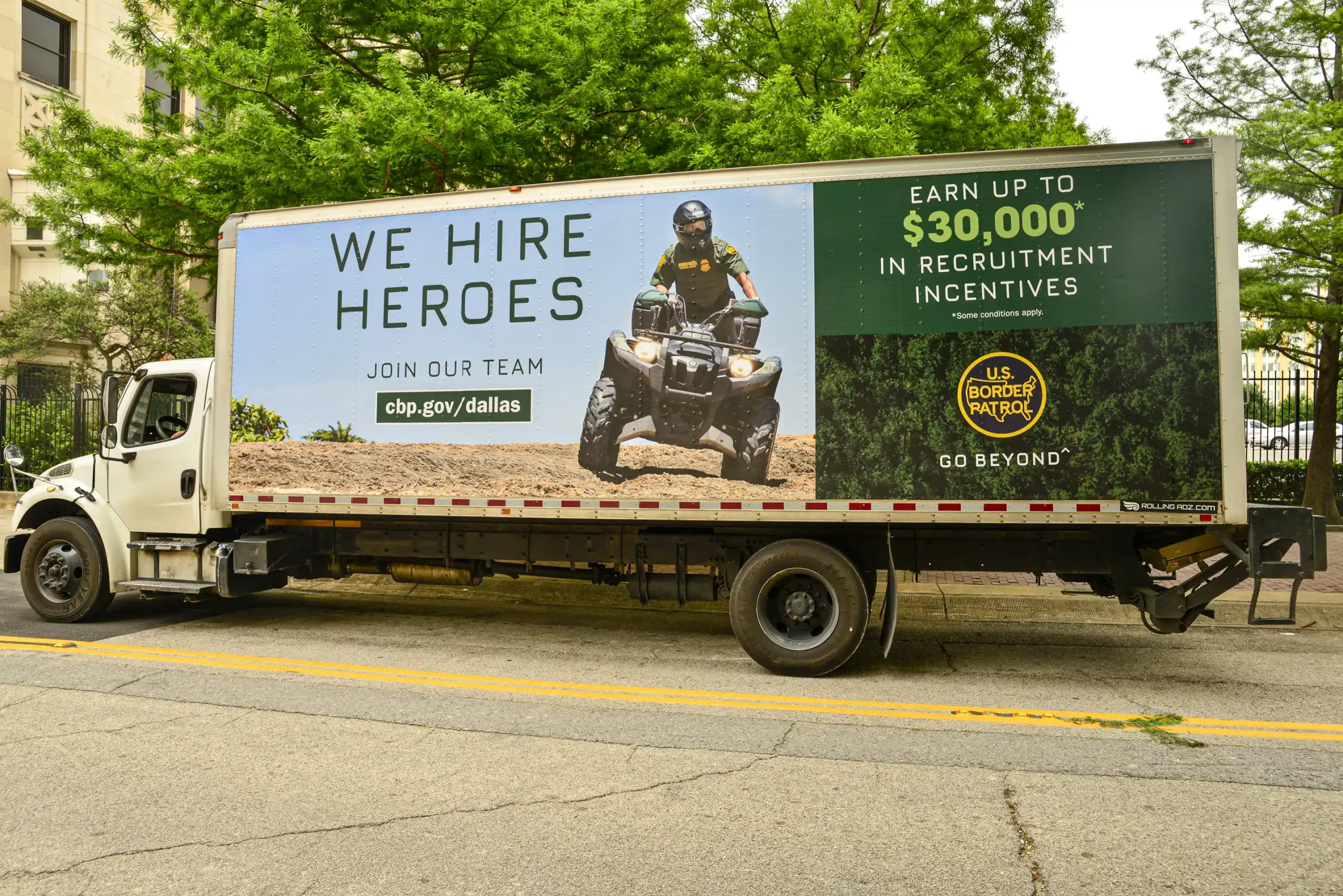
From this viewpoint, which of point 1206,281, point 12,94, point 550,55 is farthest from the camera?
point 12,94

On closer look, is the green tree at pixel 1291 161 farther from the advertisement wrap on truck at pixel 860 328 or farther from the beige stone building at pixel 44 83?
the beige stone building at pixel 44 83

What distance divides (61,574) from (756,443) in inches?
256

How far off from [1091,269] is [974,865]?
4.20m

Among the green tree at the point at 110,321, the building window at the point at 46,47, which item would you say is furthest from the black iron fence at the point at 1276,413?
the building window at the point at 46,47

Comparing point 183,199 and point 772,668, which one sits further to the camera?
point 183,199

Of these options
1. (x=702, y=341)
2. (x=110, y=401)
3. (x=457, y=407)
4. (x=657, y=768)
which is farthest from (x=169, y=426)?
(x=657, y=768)

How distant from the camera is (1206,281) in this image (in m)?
6.01

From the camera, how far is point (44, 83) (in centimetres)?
3256

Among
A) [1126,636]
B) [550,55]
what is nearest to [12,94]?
[550,55]

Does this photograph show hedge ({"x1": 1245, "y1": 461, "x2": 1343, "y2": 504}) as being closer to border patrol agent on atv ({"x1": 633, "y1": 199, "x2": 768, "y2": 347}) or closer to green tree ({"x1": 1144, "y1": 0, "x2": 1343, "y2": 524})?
green tree ({"x1": 1144, "y1": 0, "x2": 1343, "y2": 524})

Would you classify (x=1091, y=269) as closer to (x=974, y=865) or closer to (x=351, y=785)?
(x=974, y=865)

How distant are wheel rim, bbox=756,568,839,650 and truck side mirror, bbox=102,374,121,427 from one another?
6164 mm

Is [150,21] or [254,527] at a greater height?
[150,21]

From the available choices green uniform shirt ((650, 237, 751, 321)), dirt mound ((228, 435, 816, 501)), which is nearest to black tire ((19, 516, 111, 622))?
dirt mound ((228, 435, 816, 501))
